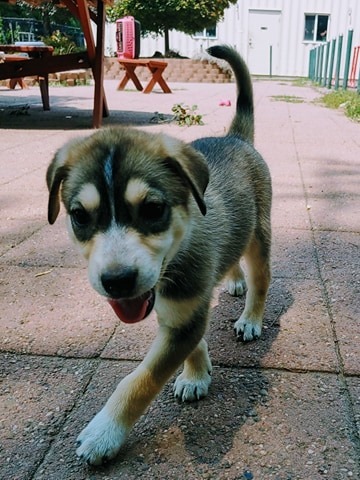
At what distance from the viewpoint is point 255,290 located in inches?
102

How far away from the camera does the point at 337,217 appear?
13.3 ft

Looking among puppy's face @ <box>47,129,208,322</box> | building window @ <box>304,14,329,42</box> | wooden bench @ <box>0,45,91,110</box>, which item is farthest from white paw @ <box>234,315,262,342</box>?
building window @ <box>304,14,329,42</box>

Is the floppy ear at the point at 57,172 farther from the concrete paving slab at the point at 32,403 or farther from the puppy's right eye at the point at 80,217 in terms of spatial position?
the concrete paving slab at the point at 32,403

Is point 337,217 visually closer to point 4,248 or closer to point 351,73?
point 4,248

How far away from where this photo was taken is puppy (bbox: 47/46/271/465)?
165 cm

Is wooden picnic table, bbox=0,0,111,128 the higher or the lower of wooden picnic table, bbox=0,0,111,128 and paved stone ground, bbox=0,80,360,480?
the higher

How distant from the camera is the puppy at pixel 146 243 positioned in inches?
64.9

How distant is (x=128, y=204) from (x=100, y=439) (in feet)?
2.54

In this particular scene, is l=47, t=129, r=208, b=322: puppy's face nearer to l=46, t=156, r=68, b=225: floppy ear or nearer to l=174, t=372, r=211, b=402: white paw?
l=46, t=156, r=68, b=225: floppy ear

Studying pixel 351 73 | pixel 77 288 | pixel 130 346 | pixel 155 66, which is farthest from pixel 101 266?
pixel 351 73

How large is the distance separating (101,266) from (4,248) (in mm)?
2095

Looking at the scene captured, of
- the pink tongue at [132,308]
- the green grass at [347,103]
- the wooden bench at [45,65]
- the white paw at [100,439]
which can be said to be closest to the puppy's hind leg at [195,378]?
the white paw at [100,439]

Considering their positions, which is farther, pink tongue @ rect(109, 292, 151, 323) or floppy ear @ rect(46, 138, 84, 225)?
floppy ear @ rect(46, 138, 84, 225)

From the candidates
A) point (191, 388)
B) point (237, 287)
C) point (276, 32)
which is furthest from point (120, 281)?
point (276, 32)
